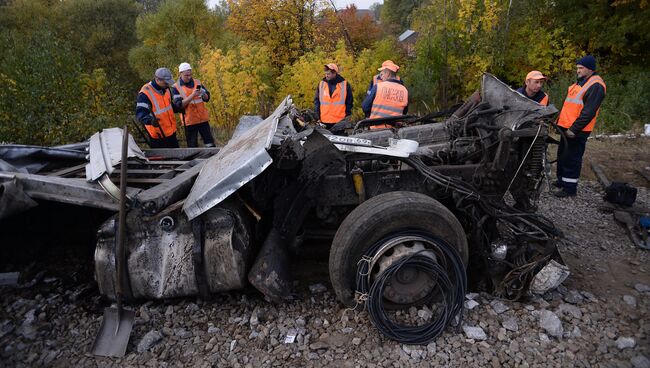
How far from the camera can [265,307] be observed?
3.07 metres

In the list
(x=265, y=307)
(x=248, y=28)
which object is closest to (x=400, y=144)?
(x=265, y=307)

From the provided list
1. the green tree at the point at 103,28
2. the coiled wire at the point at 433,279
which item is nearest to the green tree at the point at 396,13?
the green tree at the point at 103,28

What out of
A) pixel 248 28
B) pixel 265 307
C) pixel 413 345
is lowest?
pixel 413 345

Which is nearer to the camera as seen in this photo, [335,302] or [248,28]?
[335,302]

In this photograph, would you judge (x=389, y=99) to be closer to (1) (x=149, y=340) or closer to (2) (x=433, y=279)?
(2) (x=433, y=279)

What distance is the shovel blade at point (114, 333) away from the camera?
266cm

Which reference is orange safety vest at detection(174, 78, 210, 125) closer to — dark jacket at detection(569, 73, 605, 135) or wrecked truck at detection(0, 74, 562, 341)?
wrecked truck at detection(0, 74, 562, 341)

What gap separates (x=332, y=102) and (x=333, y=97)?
8 centimetres

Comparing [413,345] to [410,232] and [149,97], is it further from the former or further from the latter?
[149,97]

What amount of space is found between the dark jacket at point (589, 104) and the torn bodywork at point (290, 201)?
2.32 m

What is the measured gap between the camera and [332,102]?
6000 mm

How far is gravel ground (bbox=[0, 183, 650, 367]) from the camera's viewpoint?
262 centimetres

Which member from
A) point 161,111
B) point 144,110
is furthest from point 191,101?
point 144,110

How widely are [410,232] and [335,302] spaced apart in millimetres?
855
